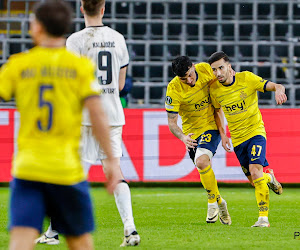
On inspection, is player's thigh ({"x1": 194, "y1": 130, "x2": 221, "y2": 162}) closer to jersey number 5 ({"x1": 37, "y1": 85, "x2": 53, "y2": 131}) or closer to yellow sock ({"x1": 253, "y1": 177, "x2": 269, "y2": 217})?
yellow sock ({"x1": 253, "y1": 177, "x2": 269, "y2": 217})

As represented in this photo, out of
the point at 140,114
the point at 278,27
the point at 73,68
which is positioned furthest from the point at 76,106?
the point at 278,27

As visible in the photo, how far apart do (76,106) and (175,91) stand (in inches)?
173

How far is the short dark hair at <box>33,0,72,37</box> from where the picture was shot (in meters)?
3.20

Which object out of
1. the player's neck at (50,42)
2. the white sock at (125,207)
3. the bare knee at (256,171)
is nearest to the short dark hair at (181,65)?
the bare knee at (256,171)

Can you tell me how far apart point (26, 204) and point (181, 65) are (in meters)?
4.25

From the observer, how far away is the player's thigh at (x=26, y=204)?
3.19 meters

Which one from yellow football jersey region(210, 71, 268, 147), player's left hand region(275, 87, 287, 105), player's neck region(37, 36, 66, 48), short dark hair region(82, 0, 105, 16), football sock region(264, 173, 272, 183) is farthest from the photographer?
football sock region(264, 173, 272, 183)

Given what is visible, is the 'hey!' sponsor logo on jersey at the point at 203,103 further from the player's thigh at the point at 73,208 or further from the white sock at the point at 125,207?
the player's thigh at the point at 73,208

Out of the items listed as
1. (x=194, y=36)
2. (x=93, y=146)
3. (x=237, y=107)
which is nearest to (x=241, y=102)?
(x=237, y=107)

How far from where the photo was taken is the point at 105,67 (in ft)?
17.8

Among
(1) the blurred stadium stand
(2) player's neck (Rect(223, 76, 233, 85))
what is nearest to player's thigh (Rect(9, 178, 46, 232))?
(2) player's neck (Rect(223, 76, 233, 85))

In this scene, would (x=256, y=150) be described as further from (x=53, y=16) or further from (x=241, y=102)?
(x=53, y=16)

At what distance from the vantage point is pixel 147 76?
52.9ft

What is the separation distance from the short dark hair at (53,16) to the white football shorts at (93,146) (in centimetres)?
225
